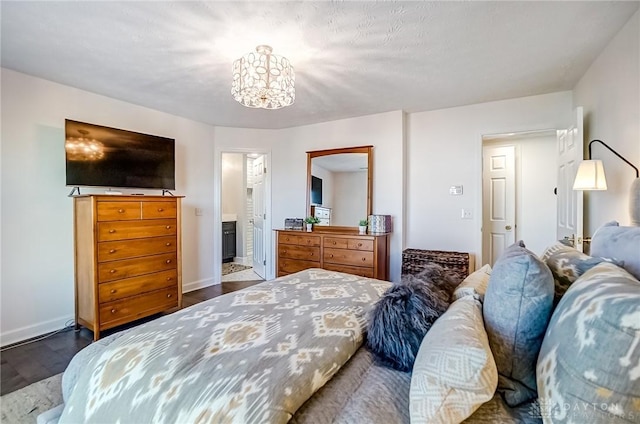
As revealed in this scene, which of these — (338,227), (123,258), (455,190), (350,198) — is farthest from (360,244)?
(123,258)

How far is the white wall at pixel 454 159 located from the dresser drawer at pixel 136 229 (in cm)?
291

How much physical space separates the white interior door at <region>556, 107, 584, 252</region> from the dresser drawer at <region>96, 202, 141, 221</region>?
3.93 meters

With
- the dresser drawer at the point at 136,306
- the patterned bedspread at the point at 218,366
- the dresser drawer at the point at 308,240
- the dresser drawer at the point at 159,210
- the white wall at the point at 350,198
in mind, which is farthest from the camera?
the white wall at the point at 350,198

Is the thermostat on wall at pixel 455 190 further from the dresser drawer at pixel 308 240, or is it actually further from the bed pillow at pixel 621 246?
the bed pillow at pixel 621 246

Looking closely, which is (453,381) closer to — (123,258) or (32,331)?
(123,258)

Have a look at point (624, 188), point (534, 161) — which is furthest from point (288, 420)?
point (534, 161)

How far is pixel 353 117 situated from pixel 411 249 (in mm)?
1922

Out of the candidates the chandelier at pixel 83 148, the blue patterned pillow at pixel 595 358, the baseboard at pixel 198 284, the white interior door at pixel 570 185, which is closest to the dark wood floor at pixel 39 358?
the baseboard at pixel 198 284

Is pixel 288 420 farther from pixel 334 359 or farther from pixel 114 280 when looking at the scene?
pixel 114 280

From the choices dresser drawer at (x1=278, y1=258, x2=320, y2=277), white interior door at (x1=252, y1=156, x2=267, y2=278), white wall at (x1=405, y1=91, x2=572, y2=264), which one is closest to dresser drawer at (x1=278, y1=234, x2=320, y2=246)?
dresser drawer at (x1=278, y1=258, x2=320, y2=277)

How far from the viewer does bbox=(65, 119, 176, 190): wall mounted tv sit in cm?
276

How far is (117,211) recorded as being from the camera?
8.98 ft

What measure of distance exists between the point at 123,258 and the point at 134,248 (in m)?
0.13

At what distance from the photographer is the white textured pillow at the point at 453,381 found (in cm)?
74
